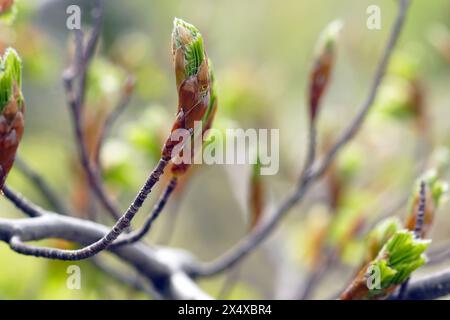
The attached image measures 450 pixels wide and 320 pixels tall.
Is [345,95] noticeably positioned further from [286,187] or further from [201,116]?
[201,116]

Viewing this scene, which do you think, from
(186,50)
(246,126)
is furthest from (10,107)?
(246,126)

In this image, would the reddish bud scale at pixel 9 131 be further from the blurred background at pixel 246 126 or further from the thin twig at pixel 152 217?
the blurred background at pixel 246 126

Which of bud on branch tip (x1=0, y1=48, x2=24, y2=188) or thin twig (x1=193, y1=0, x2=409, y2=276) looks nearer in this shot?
bud on branch tip (x1=0, y1=48, x2=24, y2=188)

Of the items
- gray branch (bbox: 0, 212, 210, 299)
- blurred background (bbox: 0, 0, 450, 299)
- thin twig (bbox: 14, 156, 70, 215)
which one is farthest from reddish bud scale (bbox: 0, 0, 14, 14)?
thin twig (bbox: 14, 156, 70, 215)

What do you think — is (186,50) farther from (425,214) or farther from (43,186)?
(43,186)

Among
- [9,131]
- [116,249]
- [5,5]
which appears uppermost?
[5,5]

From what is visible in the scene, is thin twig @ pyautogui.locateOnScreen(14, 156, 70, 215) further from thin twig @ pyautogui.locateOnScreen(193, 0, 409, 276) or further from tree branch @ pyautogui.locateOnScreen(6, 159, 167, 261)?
tree branch @ pyautogui.locateOnScreen(6, 159, 167, 261)

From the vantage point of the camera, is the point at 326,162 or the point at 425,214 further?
the point at 326,162
